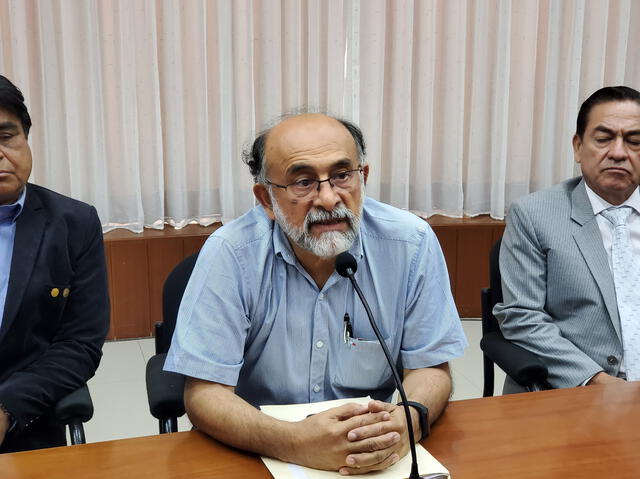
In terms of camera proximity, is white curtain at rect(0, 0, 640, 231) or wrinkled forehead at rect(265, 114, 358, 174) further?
white curtain at rect(0, 0, 640, 231)

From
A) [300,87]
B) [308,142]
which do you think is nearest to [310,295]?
[308,142]

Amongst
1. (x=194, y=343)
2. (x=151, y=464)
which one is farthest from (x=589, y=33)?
(x=151, y=464)

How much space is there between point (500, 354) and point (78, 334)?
1108mm

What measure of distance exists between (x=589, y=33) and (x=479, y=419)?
3211 millimetres

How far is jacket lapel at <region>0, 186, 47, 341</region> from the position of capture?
5.77ft

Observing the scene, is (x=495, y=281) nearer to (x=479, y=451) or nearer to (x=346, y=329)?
(x=346, y=329)

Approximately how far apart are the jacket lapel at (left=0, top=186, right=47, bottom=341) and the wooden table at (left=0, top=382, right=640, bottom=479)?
51cm

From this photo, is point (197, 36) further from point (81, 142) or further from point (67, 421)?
point (67, 421)

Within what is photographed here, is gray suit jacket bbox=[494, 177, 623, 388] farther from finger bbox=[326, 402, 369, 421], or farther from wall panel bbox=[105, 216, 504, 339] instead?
wall panel bbox=[105, 216, 504, 339]

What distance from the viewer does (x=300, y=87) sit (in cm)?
380

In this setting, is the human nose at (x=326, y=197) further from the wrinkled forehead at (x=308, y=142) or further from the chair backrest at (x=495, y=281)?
the chair backrest at (x=495, y=281)

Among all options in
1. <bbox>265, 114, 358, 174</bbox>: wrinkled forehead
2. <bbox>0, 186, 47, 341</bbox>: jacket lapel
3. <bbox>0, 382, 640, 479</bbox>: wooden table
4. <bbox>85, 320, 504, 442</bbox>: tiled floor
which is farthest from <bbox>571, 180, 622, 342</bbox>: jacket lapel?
<bbox>0, 186, 47, 341</bbox>: jacket lapel

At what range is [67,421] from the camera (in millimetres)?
1705

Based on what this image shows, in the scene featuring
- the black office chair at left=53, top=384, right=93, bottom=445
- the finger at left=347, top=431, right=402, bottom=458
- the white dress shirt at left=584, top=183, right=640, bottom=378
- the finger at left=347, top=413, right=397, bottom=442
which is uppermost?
the white dress shirt at left=584, top=183, right=640, bottom=378
